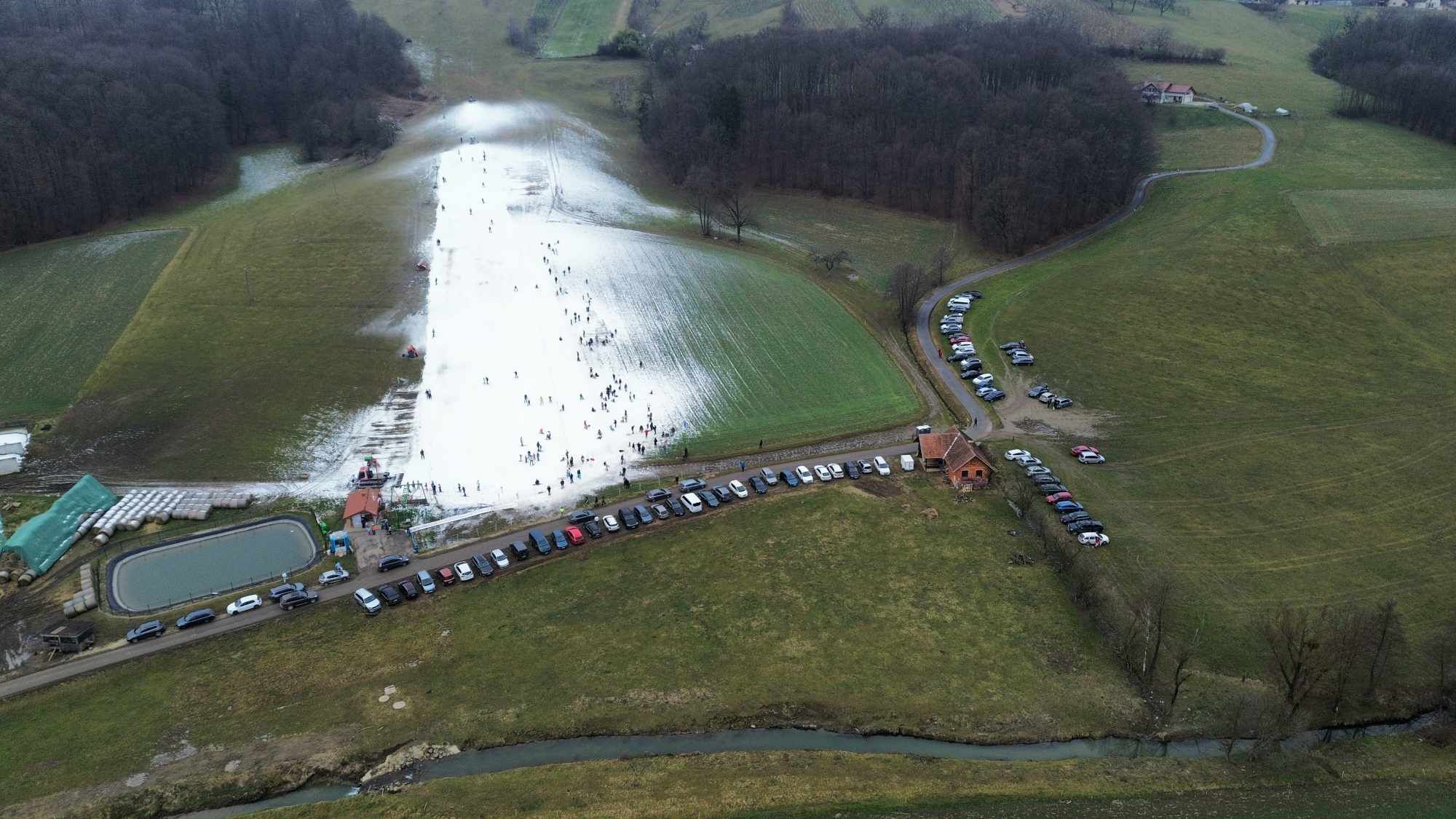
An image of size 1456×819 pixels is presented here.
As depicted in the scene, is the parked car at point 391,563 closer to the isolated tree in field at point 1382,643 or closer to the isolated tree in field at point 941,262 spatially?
the isolated tree in field at point 1382,643

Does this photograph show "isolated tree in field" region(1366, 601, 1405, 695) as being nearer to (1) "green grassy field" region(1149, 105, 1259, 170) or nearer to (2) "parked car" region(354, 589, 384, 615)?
(2) "parked car" region(354, 589, 384, 615)

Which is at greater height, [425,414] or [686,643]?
[425,414]

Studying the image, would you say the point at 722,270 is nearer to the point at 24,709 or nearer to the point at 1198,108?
the point at 24,709

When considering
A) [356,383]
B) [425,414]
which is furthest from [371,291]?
[425,414]

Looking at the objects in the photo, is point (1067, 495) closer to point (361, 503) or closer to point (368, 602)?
point (368, 602)

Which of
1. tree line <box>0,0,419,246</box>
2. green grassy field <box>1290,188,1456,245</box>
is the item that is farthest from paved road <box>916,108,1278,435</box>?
tree line <box>0,0,419,246</box>

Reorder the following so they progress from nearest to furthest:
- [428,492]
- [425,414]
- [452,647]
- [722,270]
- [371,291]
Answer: [452,647] → [428,492] → [425,414] → [371,291] → [722,270]
